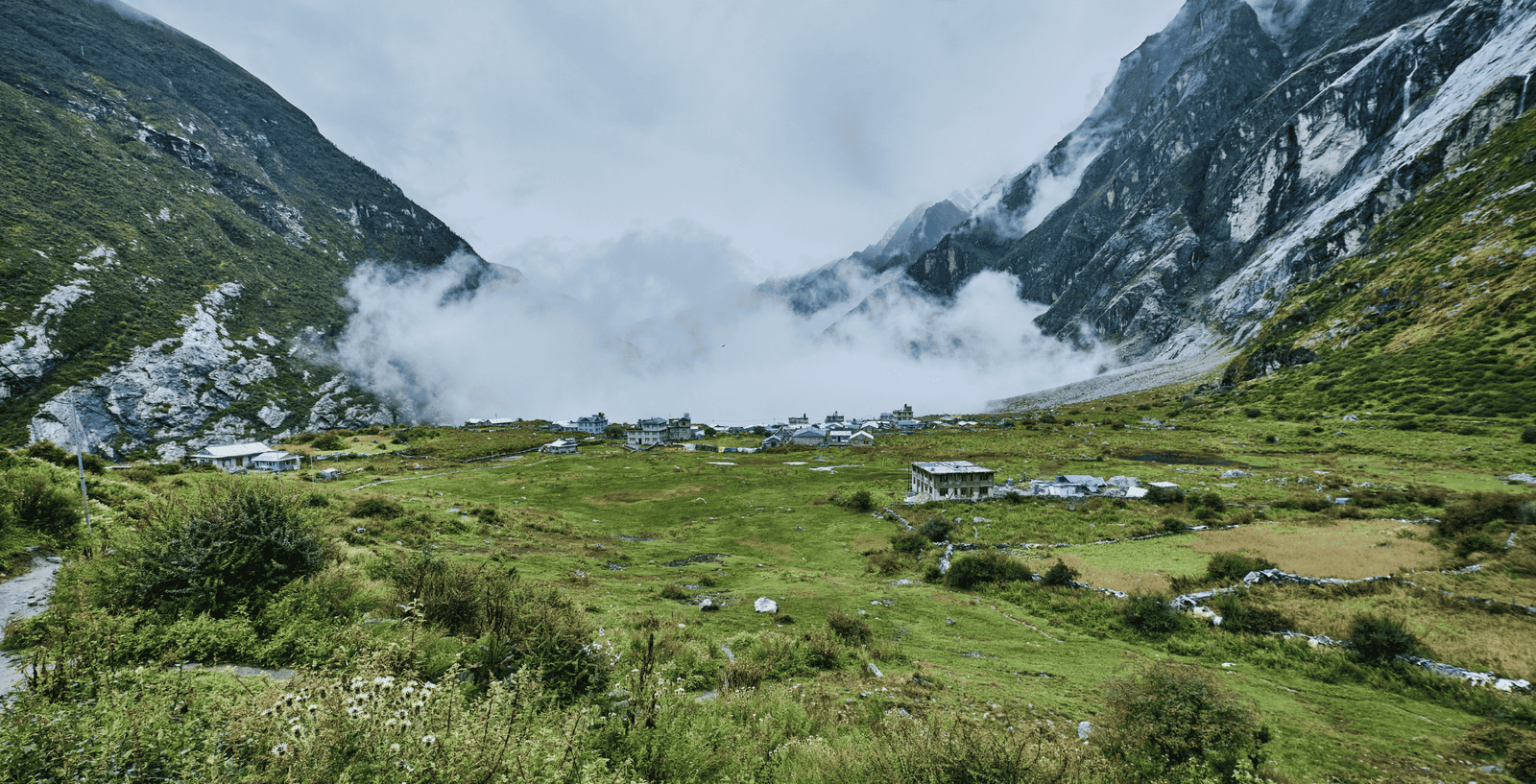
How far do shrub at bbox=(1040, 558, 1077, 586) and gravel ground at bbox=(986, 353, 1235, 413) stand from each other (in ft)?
408

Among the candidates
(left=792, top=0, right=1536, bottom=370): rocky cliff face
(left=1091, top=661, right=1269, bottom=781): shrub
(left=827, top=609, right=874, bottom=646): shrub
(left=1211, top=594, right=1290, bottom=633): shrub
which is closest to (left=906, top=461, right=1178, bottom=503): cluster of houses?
(left=1211, top=594, right=1290, bottom=633): shrub

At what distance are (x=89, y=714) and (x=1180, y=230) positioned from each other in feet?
860

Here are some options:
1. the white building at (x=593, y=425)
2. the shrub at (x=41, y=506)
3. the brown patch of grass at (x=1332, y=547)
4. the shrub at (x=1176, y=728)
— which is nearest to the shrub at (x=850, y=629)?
the shrub at (x=1176, y=728)

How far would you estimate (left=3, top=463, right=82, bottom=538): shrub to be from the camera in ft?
33.6

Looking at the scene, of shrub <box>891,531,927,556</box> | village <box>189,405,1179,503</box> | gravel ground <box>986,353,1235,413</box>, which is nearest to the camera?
shrub <box>891,531,927,556</box>

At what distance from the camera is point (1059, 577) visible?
59.6 feet

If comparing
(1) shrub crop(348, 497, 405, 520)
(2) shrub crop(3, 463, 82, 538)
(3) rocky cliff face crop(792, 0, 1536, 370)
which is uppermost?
(3) rocky cliff face crop(792, 0, 1536, 370)

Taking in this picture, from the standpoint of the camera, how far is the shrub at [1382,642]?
11.9m

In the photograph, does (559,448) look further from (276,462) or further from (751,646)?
(751,646)

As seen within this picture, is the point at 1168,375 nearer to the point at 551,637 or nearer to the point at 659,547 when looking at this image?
the point at 659,547

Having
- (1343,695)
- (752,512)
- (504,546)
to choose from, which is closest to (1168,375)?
(752,512)

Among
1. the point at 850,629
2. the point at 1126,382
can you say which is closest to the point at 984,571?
the point at 850,629

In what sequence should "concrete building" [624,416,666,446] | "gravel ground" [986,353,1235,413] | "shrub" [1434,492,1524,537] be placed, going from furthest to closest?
"gravel ground" [986,353,1235,413] < "concrete building" [624,416,666,446] < "shrub" [1434,492,1524,537]

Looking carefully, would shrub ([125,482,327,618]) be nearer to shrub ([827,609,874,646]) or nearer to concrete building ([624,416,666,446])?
shrub ([827,609,874,646])
